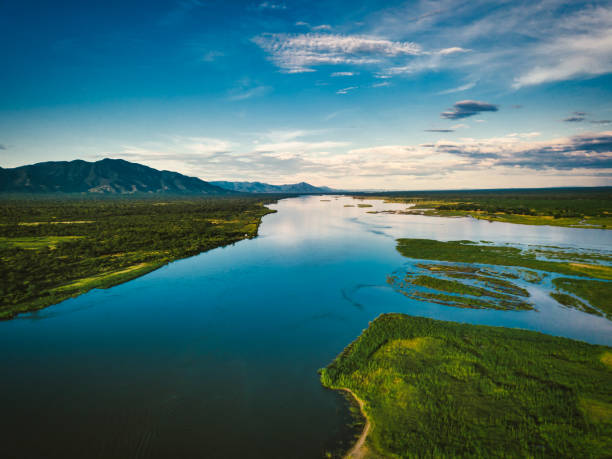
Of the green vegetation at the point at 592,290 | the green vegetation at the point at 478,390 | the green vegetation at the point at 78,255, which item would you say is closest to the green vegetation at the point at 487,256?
the green vegetation at the point at 592,290

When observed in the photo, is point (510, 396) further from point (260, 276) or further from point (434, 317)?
point (260, 276)

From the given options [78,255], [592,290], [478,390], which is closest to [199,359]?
[478,390]

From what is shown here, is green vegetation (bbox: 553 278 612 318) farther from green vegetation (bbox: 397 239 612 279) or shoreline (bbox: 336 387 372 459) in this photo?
shoreline (bbox: 336 387 372 459)

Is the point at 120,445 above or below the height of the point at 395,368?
below

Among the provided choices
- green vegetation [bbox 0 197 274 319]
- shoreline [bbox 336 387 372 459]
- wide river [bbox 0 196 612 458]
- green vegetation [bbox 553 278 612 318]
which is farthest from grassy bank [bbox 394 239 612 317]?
green vegetation [bbox 0 197 274 319]

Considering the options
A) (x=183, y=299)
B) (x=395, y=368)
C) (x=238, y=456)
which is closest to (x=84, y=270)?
(x=183, y=299)

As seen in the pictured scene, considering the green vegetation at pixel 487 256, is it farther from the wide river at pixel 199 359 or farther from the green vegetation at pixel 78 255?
the green vegetation at pixel 78 255
